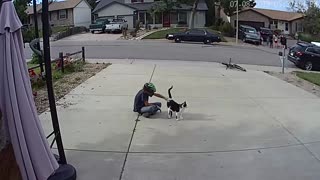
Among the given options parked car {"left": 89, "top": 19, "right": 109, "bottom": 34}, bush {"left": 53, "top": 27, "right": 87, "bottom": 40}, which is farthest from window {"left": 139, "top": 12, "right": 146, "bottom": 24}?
bush {"left": 53, "top": 27, "right": 87, "bottom": 40}

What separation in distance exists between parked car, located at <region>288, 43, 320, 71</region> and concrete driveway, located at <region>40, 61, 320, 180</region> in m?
13.3

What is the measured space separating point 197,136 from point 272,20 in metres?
66.1

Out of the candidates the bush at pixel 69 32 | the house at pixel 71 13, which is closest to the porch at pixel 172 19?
the bush at pixel 69 32

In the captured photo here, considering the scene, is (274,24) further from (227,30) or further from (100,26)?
(100,26)

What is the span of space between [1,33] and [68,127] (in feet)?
12.9

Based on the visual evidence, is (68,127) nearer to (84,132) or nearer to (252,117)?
(84,132)

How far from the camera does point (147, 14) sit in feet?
193

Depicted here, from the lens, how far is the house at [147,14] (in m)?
58.2

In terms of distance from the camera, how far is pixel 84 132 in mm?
7621

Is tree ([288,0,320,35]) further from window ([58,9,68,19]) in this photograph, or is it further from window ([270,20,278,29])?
window ([58,9,68,19])

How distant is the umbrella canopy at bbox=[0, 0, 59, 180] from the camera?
13.8ft

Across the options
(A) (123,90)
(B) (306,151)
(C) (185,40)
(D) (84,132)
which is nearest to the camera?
(B) (306,151)

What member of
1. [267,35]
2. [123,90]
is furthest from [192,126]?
[267,35]

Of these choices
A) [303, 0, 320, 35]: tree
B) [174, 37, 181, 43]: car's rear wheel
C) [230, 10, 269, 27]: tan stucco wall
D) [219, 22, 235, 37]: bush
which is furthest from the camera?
[230, 10, 269, 27]: tan stucco wall
